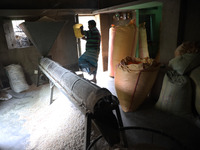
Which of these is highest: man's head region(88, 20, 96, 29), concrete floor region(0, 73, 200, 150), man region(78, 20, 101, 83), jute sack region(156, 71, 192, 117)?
man's head region(88, 20, 96, 29)

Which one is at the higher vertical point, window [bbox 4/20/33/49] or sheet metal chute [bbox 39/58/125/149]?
window [bbox 4/20/33/49]

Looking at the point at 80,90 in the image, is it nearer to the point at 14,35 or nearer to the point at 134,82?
the point at 134,82

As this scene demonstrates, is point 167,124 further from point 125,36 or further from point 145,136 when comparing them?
point 125,36

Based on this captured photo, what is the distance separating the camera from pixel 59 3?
155 inches

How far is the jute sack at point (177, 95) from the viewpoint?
175cm

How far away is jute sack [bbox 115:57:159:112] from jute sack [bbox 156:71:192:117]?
22cm

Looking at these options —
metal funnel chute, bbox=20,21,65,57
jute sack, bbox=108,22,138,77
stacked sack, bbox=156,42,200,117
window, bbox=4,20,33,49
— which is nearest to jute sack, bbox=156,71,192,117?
stacked sack, bbox=156,42,200,117

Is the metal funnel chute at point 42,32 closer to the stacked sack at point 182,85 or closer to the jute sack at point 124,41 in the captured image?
the jute sack at point 124,41

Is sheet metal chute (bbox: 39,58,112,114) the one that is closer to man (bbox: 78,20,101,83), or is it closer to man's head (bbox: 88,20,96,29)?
man (bbox: 78,20,101,83)

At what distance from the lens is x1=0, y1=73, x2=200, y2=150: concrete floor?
1614 millimetres

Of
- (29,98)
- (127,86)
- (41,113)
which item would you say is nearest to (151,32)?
(127,86)

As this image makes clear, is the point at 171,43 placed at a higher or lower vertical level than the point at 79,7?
lower

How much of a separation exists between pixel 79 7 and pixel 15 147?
3709 mm

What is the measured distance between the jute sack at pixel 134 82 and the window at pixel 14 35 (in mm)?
3046
